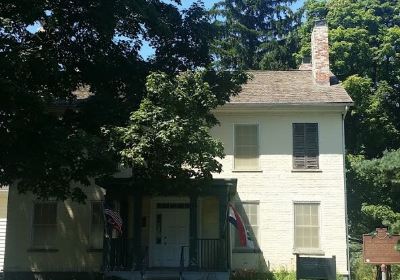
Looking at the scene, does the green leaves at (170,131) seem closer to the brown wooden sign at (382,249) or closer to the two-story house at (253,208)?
the two-story house at (253,208)

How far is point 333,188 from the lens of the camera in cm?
2245

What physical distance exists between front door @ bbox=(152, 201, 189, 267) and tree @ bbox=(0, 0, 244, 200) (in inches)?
223

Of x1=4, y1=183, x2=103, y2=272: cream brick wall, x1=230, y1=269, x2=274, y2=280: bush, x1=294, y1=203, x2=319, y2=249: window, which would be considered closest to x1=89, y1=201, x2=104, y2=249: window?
x1=4, y1=183, x2=103, y2=272: cream brick wall

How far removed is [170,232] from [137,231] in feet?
9.63

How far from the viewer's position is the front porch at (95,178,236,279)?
62.3ft

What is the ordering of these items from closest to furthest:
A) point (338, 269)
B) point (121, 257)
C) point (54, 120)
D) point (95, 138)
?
point (95, 138), point (54, 120), point (121, 257), point (338, 269)

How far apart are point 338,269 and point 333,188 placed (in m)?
3.04

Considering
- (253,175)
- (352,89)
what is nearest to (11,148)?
(253,175)

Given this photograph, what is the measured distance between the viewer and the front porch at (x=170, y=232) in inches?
748

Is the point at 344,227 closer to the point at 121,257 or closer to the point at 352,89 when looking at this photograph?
the point at 121,257

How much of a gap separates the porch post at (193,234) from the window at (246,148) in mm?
3360

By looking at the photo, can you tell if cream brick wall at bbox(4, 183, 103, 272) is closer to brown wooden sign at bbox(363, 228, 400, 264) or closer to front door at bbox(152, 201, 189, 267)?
front door at bbox(152, 201, 189, 267)

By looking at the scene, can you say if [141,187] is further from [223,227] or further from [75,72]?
[75,72]

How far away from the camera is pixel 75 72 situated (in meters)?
17.8
